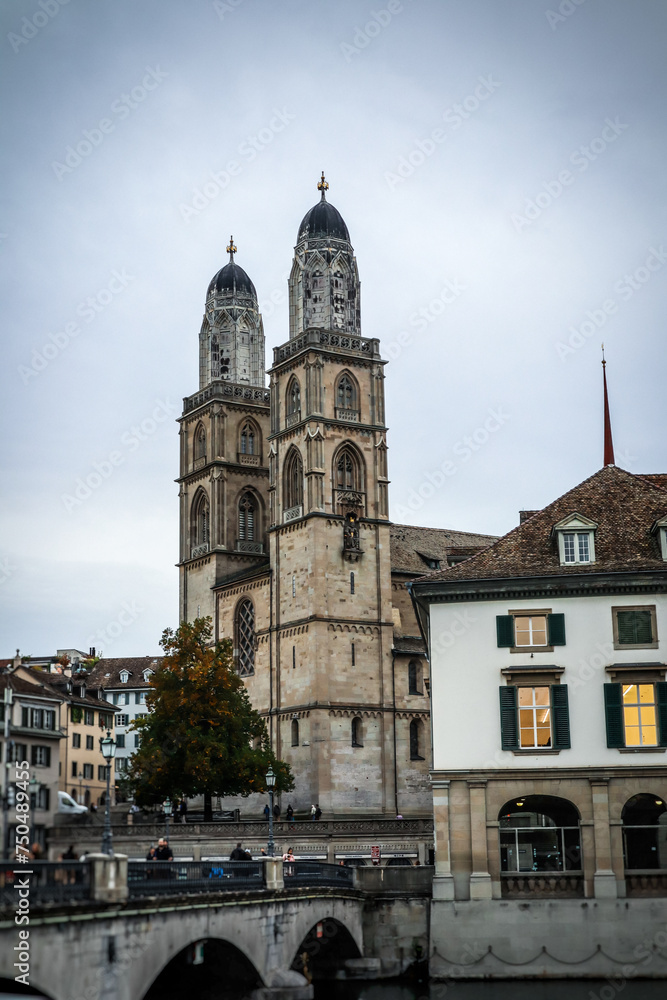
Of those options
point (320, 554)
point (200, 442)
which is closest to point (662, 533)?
point (320, 554)

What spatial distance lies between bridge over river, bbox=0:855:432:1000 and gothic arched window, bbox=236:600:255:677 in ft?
143

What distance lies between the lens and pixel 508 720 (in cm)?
4822

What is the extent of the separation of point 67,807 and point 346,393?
62180 mm

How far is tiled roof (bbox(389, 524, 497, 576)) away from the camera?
9406cm

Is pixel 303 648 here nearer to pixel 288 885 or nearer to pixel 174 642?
pixel 174 642

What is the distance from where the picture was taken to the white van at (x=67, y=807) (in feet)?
97.6

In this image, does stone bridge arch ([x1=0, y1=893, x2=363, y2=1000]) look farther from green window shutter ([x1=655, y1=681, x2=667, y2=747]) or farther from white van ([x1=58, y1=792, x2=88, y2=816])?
green window shutter ([x1=655, y1=681, x2=667, y2=747])

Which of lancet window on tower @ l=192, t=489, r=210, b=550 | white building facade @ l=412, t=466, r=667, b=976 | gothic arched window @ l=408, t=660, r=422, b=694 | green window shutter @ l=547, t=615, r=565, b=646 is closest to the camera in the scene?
white building facade @ l=412, t=466, r=667, b=976

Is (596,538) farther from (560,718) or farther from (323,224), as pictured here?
(323,224)

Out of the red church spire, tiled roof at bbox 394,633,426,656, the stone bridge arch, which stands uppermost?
the red church spire

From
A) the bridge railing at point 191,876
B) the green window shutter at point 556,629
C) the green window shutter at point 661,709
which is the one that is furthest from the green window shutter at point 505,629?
the bridge railing at point 191,876

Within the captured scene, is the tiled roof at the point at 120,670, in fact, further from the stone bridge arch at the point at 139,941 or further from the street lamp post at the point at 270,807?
the stone bridge arch at the point at 139,941

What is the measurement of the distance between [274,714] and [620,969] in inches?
1720

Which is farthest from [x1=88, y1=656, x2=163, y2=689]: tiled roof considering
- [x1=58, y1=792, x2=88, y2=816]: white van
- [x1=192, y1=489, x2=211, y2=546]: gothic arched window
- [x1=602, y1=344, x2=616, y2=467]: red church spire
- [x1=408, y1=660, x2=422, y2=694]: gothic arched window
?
[x1=58, y1=792, x2=88, y2=816]: white van
